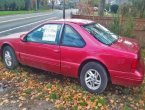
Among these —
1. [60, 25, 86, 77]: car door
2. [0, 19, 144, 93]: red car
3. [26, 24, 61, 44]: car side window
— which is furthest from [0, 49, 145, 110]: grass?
[26, 24, 61, 44]: car side window

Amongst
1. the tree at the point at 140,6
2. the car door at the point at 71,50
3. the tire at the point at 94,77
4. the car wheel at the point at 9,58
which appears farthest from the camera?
the tree at the point at 140,6


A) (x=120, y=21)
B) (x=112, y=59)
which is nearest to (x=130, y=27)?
(x=120, y=21)

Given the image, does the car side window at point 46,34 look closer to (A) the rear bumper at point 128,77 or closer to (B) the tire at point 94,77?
(B) the tire at point 94,77

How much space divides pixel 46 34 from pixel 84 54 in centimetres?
124

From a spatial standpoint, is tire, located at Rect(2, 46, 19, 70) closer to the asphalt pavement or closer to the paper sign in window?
the paper sign in window

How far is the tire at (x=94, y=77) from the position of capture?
18.5ft

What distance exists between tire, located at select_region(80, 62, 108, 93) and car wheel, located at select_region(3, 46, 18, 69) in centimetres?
225

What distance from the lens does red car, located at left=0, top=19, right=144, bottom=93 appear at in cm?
540

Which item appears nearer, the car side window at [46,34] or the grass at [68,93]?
the grass at [68,93]

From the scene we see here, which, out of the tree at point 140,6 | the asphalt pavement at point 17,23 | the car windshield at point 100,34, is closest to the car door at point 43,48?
the car windshield at point 100,34

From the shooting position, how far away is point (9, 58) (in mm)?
7355

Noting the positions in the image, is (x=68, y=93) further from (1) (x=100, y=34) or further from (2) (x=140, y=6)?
(2) (x=140, y=6)

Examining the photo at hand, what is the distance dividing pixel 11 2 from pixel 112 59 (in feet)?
141

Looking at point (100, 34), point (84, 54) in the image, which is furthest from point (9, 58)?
point (100, 34)
